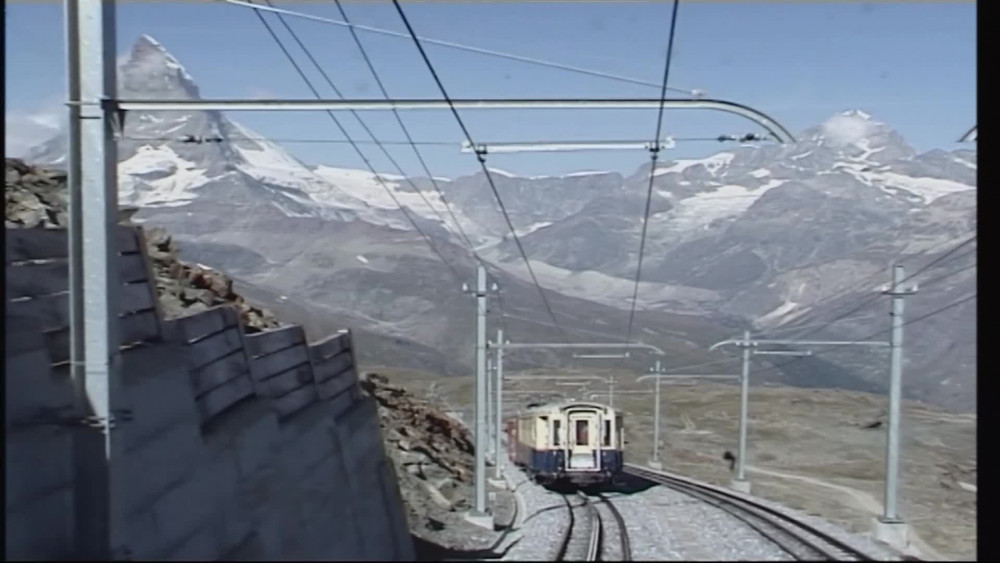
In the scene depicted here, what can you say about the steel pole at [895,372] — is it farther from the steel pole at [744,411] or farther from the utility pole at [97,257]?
the utility pole at [97,257]

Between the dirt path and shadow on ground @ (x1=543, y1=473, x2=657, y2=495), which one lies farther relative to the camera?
shadow on ground @ (x1=543, y1=473, x2=657, y2=495)

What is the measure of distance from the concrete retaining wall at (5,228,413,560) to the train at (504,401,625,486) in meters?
9.12

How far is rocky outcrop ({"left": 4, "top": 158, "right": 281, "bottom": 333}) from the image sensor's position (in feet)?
22.8

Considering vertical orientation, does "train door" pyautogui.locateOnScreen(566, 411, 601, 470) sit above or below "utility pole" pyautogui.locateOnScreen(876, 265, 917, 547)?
below

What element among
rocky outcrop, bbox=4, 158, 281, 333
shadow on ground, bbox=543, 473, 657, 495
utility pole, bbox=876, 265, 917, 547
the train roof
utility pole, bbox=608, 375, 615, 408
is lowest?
shadow on ground, bbox=543, 473, 657, 495

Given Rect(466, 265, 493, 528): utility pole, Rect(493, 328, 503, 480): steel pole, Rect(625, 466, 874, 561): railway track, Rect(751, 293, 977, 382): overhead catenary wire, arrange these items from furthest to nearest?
Rect(493, 328, 503, 480): steel pole → Rect(466, 265, 493, 528): utility pole → Rect(751, 293, 977, 382): overhead catenary wire → Rect(625, 466, 874, 561): railway track

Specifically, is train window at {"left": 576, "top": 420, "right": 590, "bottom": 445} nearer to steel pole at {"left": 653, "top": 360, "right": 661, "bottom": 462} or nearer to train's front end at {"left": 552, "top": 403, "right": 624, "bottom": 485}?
train's front end at {"left": 552, "top": 403, "right": 624, "bottom": 485}

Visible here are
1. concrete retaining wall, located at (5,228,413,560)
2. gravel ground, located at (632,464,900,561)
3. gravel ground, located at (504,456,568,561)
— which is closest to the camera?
concrete retaining wall, located at (5,228,413,560)

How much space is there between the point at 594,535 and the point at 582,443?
825cm

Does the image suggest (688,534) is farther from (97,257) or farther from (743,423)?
(97,257)

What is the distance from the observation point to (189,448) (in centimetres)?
520

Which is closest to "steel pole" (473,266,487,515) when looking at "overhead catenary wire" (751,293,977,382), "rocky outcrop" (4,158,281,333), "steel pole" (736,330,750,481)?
"rocky outcrop" (4,158,281,333)

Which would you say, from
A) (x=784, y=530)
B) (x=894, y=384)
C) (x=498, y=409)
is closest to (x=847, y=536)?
(x=784, y=530)
